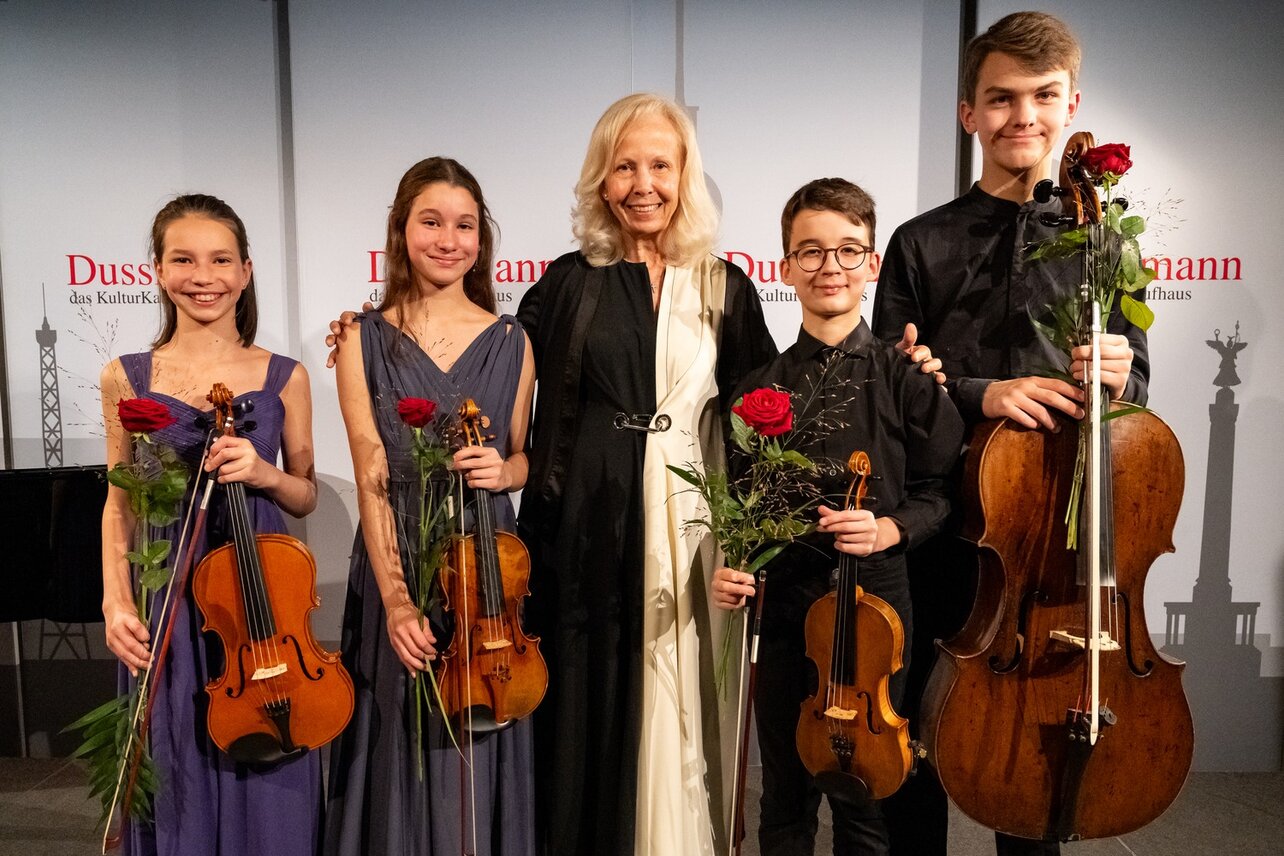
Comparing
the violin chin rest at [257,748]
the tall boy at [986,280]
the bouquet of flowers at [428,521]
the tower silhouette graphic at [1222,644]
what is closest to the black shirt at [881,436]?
the tall boy at [986,280]

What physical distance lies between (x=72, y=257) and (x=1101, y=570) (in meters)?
3.86

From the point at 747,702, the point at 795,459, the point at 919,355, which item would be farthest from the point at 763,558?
the point at 919,355

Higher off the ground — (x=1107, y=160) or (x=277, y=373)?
A: (x=1107, y=160)

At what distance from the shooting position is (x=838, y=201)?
6.44ft

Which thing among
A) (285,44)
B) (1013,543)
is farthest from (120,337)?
(1013,543)

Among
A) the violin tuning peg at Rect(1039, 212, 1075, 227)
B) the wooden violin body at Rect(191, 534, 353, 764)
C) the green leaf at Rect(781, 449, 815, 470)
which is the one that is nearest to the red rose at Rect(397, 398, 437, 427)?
the wooden violin body at Rect(191, 534, 353, 764)

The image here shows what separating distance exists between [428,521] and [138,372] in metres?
0.85

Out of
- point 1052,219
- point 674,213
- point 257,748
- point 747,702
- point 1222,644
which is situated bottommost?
point 1222,644

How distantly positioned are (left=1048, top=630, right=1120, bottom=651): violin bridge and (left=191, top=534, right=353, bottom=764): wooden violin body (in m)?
1.54

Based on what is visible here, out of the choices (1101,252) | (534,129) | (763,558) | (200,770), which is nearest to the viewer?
(1101,252)

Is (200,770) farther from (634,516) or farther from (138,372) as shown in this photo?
(634,516)

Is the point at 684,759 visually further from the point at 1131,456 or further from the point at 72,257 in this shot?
the point at 72,257

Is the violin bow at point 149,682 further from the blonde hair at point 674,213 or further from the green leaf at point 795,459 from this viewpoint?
the green leaf at point 795,459

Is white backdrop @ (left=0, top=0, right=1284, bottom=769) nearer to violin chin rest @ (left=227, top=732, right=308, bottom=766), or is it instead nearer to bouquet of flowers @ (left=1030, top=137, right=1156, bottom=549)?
bouquet of flowers @ (left=1030, top=137, right=1156, bottom=549)
